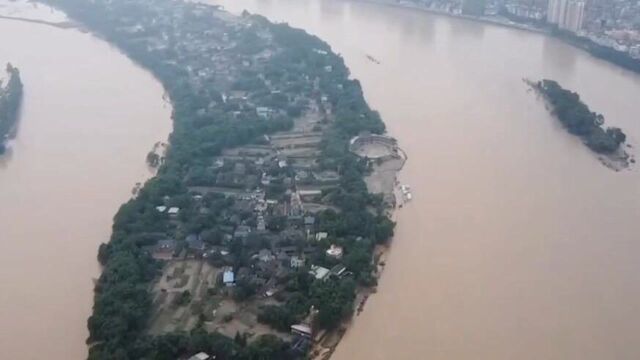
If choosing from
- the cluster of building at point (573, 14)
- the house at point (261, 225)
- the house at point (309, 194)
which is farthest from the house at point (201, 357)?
the cluster of building at point (573, 14)

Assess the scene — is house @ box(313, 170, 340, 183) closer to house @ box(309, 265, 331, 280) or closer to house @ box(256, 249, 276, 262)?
house @ box(256, 249, 276, 262)

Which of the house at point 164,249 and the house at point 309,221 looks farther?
the house at point 309,221

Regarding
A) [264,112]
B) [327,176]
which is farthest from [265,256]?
[264,112]

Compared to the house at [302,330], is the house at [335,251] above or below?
above

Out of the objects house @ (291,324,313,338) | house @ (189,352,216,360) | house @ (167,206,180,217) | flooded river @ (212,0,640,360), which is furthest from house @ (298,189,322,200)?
house @ (189,352,216,360)

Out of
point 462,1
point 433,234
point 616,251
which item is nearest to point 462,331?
point 433,234

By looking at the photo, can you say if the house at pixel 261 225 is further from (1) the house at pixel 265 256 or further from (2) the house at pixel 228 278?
(2) the house at pixel 228 278
